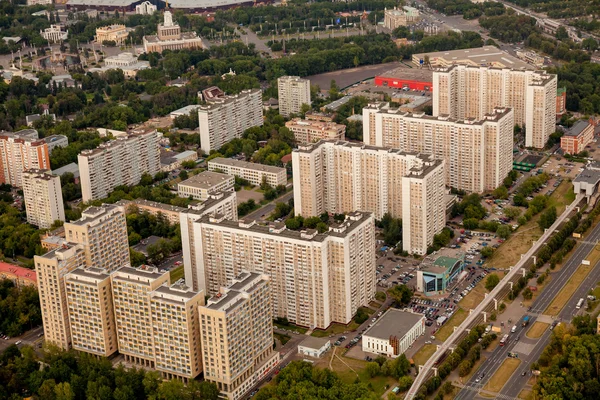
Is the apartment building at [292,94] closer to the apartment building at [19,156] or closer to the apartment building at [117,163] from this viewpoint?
the apartment building at [117,163]

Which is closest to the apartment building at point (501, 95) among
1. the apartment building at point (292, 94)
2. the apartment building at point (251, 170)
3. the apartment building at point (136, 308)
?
the apartment building at point (292, 94)

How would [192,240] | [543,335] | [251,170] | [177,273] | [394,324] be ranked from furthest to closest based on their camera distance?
[251,170], [177,273], [192,240], [543,335], [394,324]

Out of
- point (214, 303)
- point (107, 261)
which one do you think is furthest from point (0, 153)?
point (214, 303)

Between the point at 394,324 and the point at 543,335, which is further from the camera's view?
the point at 543,335

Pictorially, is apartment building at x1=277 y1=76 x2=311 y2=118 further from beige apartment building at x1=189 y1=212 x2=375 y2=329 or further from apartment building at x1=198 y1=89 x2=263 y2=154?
beige apartment building at x1=189 y1=212 x2=375 y2=329

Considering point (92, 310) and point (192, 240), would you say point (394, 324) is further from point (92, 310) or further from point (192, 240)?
point (92, 310)

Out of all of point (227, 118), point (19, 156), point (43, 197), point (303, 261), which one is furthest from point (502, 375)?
point (19, 156)
